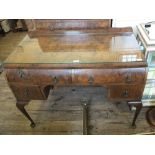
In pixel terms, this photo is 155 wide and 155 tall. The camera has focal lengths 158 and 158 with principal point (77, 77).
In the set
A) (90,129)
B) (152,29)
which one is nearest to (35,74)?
(90,129)

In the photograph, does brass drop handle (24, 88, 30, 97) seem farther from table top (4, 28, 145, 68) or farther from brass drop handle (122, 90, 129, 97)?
brass drop handle (122, 90, 129, 97)

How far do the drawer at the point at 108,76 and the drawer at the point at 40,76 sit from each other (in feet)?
0.20

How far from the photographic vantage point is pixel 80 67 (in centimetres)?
94

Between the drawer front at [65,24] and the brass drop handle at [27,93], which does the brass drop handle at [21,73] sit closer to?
the brass drop handle at [27,93]

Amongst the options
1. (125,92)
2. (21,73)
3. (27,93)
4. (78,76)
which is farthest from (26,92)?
(125,92)

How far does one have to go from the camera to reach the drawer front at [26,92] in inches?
42.0

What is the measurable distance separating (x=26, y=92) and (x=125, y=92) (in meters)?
0.68

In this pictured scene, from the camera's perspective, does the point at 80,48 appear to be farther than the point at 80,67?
Yes

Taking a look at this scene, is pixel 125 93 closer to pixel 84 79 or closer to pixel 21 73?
pixel 84 79
